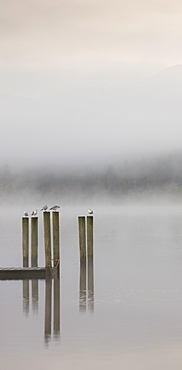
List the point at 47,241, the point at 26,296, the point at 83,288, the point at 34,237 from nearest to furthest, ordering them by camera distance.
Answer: the point at 26,296
the point at 83,288
the point at 47,241
the point at 34,237

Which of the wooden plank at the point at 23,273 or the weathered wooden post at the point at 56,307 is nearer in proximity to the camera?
the weathered wooden post at the point at 56,307

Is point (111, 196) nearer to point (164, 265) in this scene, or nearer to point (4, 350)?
point (164, 265)

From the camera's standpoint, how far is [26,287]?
2089cm

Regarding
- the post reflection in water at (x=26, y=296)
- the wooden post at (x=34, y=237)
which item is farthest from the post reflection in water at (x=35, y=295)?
the wooden post at (x=34, y=237)

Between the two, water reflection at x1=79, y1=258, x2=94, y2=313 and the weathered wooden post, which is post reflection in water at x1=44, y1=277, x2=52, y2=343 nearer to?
the weathered wooden post

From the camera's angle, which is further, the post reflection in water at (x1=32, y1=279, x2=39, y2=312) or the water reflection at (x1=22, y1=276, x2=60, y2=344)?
the post reflection in water at (x1=32, y1=279, x2=39, y2=312)

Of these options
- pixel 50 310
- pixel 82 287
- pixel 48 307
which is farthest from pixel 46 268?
pixel 50 310

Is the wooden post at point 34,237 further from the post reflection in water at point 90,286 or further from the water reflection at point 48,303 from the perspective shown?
the post reflection in water at point 90,286

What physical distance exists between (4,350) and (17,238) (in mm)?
32050

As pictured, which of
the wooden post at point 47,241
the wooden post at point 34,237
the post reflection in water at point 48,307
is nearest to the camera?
the post reflection in water at point 48,307

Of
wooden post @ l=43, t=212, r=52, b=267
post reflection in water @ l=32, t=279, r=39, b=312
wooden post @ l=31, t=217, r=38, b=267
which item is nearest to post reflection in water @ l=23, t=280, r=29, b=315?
post reflection in water @ l=32, t=279, r=39, b=312

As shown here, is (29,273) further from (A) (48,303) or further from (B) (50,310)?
(B) (50,310)

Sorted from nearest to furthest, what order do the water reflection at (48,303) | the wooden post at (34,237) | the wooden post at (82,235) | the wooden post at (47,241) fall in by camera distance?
the water reflection at (48,303) → the wooden post at (47,241) → the wooden post at (34,237) → the wooden post at (82,235)

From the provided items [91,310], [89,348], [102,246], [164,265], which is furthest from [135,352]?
[102,246]
